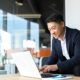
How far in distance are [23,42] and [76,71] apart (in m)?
5.29

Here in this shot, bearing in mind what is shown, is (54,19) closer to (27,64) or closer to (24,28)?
(27,64)

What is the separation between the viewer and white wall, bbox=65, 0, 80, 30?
2.53 m

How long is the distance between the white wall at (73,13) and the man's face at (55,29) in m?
0.70

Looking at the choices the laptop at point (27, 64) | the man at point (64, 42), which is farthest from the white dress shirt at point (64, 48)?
the laptop at point (27, 64)

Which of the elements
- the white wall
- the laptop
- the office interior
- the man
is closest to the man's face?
the man

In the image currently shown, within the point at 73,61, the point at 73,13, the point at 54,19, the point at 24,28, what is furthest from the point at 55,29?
the point at 24,28

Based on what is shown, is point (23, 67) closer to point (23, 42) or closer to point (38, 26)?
point (23, 42)

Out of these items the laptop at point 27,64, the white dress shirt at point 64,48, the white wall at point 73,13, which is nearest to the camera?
the laptop at point 27,64

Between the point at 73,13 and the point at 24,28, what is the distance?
14.4ft

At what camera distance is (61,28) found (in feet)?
6.19

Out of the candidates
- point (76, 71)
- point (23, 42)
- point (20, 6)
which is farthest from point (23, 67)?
point (20, 6)

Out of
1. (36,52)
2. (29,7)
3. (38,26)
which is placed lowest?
(36,52)

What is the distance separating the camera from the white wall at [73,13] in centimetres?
253

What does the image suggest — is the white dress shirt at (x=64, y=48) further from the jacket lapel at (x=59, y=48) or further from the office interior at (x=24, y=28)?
the office interior at (x=24, y=28)
